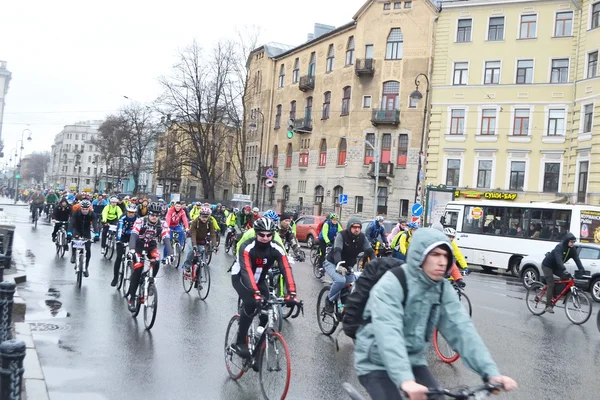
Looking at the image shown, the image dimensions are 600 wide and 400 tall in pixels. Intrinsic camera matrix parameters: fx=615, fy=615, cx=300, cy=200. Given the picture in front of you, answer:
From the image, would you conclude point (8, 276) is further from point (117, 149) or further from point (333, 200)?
point (117, 149)

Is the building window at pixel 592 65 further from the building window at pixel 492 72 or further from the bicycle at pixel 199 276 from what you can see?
the bicycle at pixel 199 276

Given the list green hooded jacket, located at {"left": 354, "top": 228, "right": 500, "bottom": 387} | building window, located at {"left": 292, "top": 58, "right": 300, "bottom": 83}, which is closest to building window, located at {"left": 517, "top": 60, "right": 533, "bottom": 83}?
building window, located at {"left": 292, "top": 58, "right": 300, "bottom": 83}

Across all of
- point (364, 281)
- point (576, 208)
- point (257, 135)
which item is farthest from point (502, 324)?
point (257, 135)

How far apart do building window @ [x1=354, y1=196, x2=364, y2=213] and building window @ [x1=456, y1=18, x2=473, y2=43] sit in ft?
42.9

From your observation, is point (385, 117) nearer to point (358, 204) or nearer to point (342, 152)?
point (342, 152)

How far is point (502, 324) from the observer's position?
1208 centimetres

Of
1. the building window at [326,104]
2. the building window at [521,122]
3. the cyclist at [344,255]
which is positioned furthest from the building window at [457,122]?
the cyclist at [344,255]

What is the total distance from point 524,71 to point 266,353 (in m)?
36.7

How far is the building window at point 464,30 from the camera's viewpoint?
40.5 m

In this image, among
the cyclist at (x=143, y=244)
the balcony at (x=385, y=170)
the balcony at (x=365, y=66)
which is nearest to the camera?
the cyclist at (x=143, y=244)

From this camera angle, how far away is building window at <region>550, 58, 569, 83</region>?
37.1 m

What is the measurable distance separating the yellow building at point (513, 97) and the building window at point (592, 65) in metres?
0.10

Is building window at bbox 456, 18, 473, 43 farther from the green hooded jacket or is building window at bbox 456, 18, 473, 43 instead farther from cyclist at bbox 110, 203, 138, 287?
the green hooded jacket

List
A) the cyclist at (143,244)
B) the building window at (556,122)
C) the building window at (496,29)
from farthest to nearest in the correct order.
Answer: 1. the building window at (496,29)
2. the building window at (556,122)
3. the cyclist at (143,244)
